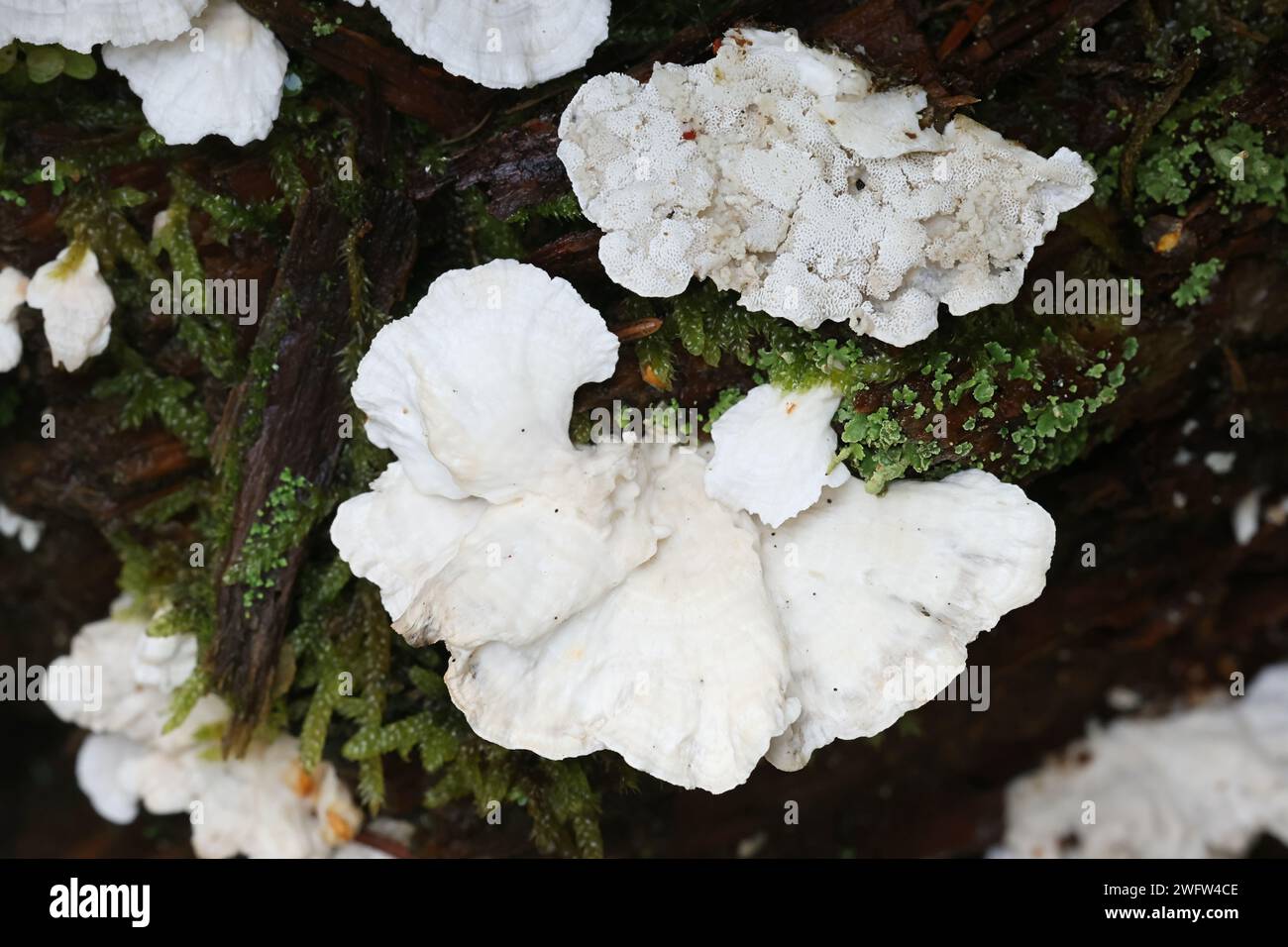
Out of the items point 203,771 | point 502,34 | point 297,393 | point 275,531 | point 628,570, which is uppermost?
point 502,34

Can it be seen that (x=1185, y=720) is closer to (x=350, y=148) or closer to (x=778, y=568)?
(x=778, y=568)

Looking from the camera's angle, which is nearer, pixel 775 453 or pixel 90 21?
pixel 90 21

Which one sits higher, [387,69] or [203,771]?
[387,69]

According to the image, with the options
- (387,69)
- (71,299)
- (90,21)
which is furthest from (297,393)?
(90,21)

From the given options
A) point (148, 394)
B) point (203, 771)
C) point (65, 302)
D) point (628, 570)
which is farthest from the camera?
point (203, 771)

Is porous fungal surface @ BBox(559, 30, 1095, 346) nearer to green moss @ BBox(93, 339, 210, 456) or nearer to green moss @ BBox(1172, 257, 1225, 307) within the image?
green moss @ BBox(1172, 257, 1225, 307)

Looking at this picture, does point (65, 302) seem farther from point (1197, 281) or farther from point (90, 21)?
point (1197, 281)
